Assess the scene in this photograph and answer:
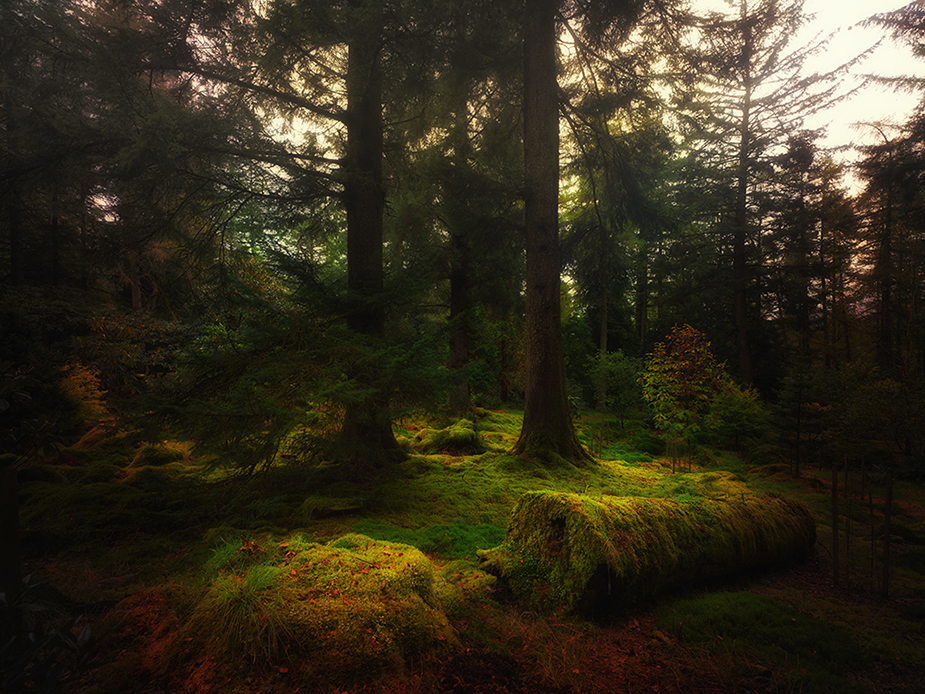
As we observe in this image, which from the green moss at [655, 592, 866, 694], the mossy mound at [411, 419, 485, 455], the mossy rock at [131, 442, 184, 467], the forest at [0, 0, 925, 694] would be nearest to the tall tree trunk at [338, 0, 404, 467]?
the forest at [0, 0, 925, 694]

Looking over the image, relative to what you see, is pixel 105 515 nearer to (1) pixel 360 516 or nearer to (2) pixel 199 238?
(1) pixel 360 516

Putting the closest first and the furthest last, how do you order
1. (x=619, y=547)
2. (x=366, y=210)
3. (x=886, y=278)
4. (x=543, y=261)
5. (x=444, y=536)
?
(x=619, y=547)
(x=444, y=536)
(x=366, y=210)
(x=543, y=261)
(x=886, y=278)

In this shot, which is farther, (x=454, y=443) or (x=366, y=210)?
(x=454, y=443)

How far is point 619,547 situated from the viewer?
10.2 feet

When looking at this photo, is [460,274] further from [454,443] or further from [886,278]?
[886,278]

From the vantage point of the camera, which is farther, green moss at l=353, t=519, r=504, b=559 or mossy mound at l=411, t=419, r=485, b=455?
mossy mound at l=411, t=419, r=485, b=455

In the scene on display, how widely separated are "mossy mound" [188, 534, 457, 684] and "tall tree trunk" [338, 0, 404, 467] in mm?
2714

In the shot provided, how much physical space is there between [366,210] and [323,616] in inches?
236

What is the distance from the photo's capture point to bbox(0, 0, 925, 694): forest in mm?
2473

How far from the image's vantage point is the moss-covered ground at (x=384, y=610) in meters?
2.25

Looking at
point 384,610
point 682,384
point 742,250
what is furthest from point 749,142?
point 384,610

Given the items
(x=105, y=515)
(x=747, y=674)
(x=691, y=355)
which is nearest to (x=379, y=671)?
(x=747, y=674)

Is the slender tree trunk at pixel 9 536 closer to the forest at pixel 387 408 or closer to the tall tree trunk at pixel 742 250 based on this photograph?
the forest at pixel 387 408

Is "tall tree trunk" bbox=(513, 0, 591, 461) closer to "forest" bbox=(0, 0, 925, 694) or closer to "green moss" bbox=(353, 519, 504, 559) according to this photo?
"forest" bbox=(0, 0, 925, 694)
